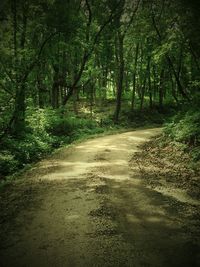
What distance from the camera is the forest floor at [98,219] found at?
22.0 feet

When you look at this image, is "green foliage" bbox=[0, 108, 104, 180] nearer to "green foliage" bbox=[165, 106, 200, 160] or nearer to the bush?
the bush

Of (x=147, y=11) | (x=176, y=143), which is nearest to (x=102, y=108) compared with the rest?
(x=147, y=11)

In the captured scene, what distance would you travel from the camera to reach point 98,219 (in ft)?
28.0

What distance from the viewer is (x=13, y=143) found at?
17.0 metres

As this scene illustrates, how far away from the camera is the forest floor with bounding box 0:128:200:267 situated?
672 cm

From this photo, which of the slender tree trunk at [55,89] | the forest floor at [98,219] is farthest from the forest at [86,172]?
the slender tree trunk at [55,89]

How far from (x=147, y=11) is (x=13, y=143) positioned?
17087 millimetres

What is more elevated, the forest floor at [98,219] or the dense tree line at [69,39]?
the dense tree line at [69,39]

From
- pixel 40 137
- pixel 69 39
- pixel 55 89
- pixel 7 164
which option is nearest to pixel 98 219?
pixel 7 164

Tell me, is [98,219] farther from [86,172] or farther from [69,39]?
[69,39]

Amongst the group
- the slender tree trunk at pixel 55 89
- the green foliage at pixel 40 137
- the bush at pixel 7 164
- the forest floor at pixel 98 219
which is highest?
the slender tree trunk at pixel 55 89

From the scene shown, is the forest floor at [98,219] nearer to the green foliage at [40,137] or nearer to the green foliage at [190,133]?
the green foliage at [190,133]

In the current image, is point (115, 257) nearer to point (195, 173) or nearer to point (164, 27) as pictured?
point (195, 173)

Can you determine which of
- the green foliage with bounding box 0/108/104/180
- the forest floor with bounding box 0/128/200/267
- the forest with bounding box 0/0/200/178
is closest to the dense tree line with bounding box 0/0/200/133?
the forest with bounding box 0/0/200/178
